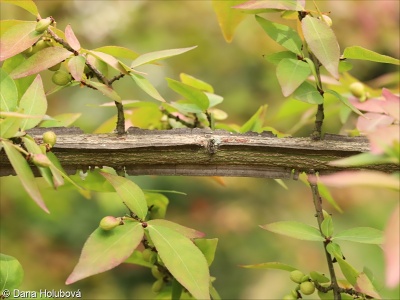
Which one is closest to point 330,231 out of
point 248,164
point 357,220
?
point 248,164

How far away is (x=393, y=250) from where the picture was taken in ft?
0.99

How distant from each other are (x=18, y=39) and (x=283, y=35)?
0.24 m

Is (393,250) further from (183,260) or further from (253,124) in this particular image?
(253,124)

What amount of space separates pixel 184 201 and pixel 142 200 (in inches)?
93.4

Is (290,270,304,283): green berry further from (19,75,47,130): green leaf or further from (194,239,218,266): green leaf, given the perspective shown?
(19,75,47,130): green leaf

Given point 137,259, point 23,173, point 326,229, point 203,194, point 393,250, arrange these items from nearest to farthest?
1. point 393,250
2. point 23,173
3. point 326,229
4. point 137,259
5. point 203,194

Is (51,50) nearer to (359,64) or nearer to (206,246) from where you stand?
(206,246)

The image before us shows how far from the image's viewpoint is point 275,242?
2.62m

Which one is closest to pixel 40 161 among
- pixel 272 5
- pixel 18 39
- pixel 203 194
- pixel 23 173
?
pixel 23 173

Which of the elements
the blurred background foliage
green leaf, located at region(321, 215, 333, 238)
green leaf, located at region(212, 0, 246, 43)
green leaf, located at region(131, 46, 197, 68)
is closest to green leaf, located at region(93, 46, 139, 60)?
green leaf, located at region(131, 46, 197, 68)

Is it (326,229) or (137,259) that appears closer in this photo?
(326,229)

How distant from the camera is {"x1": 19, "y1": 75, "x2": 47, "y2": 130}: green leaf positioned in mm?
494

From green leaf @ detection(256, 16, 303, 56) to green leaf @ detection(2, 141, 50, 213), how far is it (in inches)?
10.0

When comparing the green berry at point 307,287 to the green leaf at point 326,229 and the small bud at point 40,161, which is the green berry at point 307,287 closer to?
the green leaf at point 326,229
